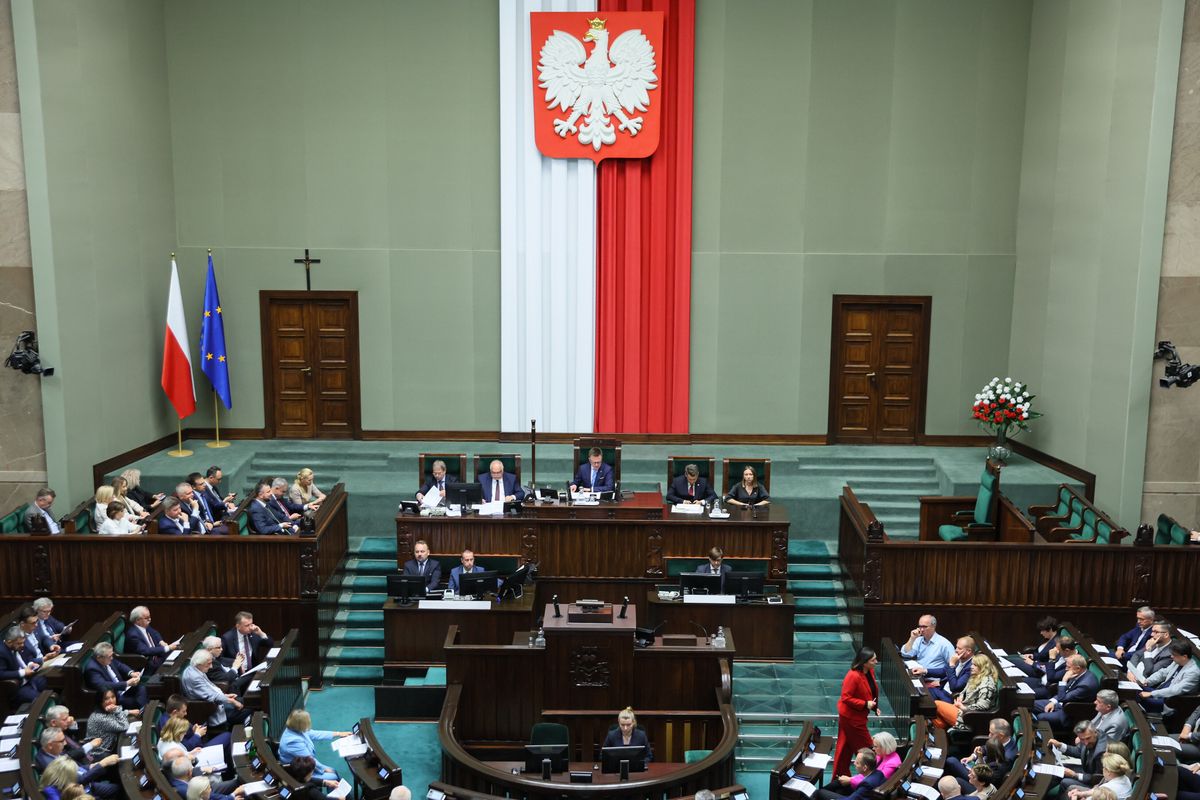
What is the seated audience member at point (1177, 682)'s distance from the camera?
9.05 meters

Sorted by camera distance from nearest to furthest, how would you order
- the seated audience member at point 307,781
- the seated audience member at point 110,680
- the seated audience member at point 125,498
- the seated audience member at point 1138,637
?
the seated audience member at point 307,781 < the seated audience member at point 110,680 < the seated audience member at point 1138,637 < the seated audience member at point 125,498

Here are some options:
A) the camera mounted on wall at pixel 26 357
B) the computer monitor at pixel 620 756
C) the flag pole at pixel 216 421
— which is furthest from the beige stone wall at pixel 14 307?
the computer monitor at pixel 620 756

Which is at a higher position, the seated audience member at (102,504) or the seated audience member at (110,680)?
the seated audience member at (102,504)

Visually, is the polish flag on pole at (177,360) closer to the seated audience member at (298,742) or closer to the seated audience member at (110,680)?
the seated audience member at (110,680)

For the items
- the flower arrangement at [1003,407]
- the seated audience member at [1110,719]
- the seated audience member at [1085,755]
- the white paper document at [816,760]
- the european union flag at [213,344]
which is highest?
the european union flag at [213,344]

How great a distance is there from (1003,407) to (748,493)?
417 cm

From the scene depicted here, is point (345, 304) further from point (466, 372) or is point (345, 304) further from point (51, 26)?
point (51, 26)

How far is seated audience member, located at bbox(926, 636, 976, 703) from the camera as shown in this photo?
9305mm

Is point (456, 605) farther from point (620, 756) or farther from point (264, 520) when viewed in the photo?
point (620, 756)

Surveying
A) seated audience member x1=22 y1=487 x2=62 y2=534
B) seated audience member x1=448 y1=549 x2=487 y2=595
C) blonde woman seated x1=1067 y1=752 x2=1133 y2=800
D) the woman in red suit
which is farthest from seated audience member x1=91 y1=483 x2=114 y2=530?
blonde woman seated x1=1067 y1=752 x2=1133 y2=800

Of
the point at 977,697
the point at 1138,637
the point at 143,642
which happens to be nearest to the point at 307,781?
the point at 143,642

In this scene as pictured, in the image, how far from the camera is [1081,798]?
7344mm

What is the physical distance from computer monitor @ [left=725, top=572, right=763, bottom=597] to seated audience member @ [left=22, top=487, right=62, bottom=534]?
6.74 m

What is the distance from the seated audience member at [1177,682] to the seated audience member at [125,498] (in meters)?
9.88
